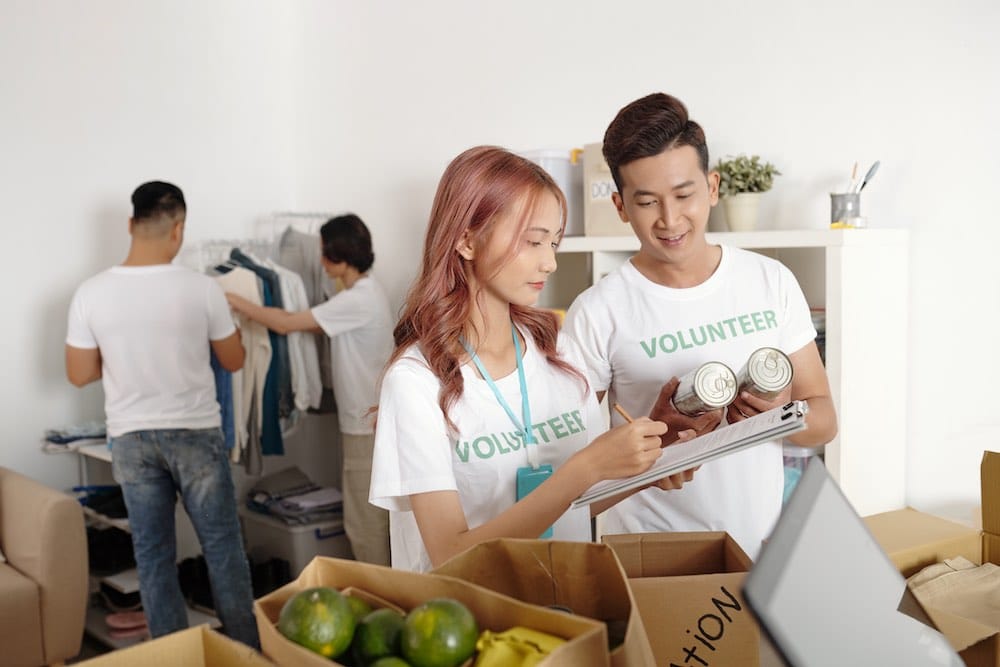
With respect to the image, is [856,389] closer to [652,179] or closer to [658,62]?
[652,179]

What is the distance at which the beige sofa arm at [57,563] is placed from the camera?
3035mm

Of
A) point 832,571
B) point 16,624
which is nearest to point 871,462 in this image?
point 832,571

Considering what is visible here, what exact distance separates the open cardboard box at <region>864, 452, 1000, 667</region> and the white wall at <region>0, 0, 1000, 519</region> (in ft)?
1.02

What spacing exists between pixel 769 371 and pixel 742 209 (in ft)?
4.76

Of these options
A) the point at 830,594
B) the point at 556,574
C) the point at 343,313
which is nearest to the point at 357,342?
the point at 343,313

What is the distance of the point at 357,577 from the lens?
0.92 meters

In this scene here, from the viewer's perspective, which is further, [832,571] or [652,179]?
[652,179]

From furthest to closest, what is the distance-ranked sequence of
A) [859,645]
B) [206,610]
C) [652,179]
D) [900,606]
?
[206,610] → [652,179] → [900,606] → [859,645]

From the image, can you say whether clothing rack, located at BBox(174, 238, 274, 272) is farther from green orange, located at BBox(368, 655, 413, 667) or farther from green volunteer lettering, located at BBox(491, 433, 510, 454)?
green orange, located at BBox(368, 655, 413, 667)

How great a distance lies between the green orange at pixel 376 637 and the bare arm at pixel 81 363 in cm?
272

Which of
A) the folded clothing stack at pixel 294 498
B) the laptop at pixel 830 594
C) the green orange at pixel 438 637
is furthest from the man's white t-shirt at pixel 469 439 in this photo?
the folded clothing stack at pixel 294 498

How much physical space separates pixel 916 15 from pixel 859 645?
7.37 feet

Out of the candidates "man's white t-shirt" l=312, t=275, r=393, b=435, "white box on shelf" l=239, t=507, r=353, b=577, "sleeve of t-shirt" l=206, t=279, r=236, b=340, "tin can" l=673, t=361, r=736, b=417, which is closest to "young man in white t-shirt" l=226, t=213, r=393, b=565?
"man's white t-shirt" l=312, t=275, r=393, b=435

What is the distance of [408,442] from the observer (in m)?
1.34
